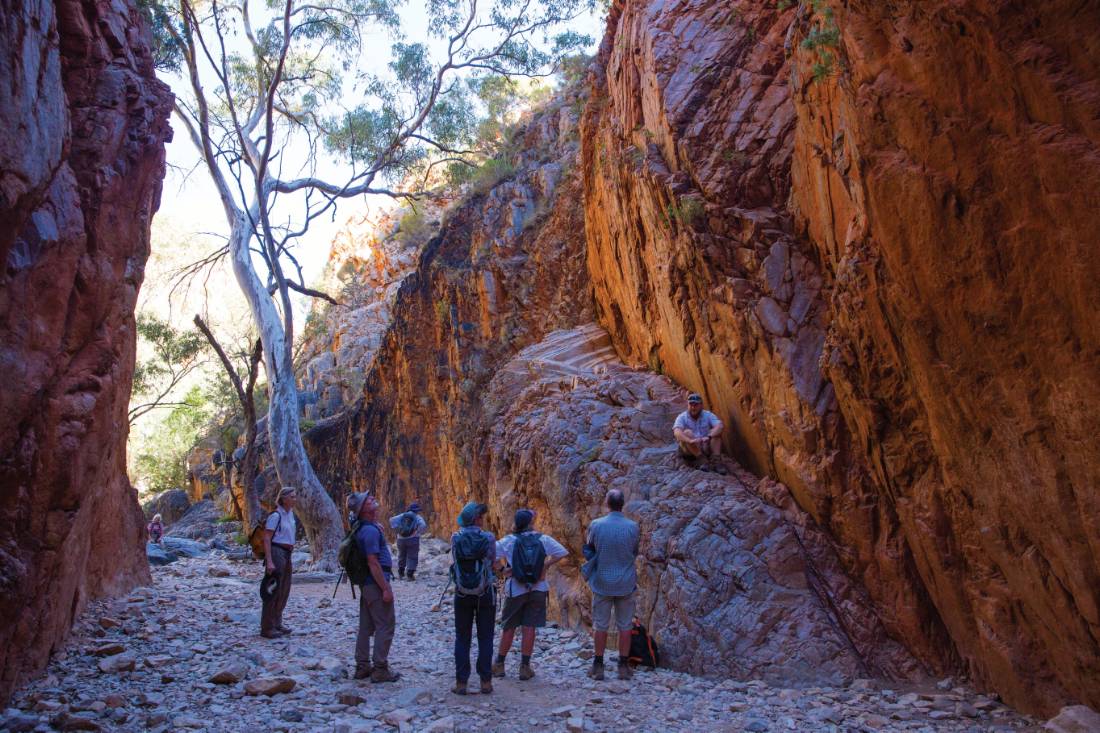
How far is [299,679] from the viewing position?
651 centimetres

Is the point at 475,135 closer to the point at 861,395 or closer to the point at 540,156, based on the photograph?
the point at 540,156

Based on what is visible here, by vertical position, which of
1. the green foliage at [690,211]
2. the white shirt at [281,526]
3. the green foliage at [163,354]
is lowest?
the white shirt at [281,526]

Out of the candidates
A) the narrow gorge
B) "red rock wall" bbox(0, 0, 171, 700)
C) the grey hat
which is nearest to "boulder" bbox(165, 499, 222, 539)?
the narrow gorge

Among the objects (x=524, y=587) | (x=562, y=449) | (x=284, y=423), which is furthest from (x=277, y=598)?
(x=284, y=423)

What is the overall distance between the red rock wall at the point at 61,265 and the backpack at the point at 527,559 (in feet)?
11.3

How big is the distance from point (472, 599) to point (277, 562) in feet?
9.17

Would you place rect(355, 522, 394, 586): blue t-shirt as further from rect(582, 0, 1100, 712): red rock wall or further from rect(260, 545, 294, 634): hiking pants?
rect(582, 0, 1100, 712): red rock wall

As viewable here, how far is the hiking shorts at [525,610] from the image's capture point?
684cm

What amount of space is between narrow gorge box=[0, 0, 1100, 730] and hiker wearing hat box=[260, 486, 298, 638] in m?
1.67

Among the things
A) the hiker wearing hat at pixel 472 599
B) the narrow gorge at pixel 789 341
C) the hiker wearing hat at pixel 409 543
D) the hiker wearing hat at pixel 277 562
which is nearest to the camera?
the narrow gorge at pixel 789 341

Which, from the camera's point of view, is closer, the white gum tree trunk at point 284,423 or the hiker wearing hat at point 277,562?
the hiker wearing hat at point 277,562

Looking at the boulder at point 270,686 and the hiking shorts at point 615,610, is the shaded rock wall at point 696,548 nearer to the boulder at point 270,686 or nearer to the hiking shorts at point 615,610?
the hiking shorts at point 615,610

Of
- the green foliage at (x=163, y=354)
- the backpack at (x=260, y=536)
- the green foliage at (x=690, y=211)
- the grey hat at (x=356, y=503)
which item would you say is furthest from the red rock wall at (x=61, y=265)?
the green foliage at (x=163, y=354)

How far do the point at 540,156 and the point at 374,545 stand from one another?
1506 centimetres
